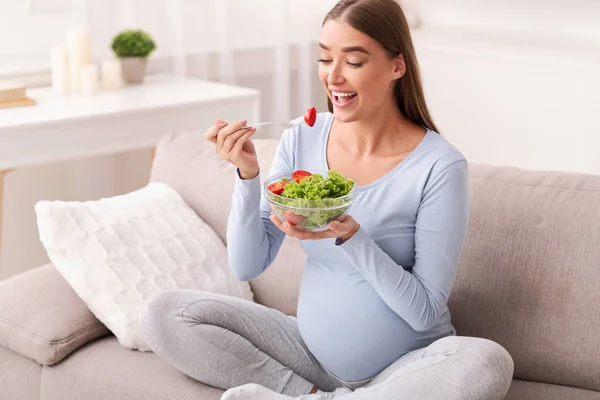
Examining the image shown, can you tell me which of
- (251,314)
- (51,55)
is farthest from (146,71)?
(251,314)

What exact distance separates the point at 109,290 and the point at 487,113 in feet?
6.48

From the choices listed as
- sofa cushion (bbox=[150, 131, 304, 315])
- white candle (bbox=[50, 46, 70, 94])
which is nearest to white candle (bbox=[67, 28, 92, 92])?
white candle (bbox=[50, 46, 70, 94])

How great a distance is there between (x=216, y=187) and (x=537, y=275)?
2.78 feet

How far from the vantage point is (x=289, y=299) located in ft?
7.82

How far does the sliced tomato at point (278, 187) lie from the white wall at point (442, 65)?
1.79 m

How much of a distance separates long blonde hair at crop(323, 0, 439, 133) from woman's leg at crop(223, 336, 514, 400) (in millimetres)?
522

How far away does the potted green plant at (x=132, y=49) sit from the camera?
3.42 meters

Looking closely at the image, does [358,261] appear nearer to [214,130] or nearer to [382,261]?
[382,261]

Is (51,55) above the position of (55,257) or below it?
above

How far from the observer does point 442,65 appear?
3.84m

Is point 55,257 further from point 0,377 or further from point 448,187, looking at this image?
point 448,187

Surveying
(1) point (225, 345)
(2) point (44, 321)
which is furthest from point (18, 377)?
(1) point (225, 345)

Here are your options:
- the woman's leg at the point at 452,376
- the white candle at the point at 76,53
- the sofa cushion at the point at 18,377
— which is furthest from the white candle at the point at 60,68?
the woman's leg at the point at 452,376

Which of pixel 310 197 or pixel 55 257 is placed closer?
pixel 310 197
